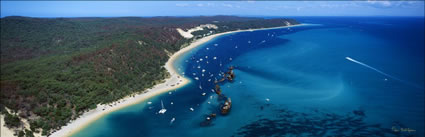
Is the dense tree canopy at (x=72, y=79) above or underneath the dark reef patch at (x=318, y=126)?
above

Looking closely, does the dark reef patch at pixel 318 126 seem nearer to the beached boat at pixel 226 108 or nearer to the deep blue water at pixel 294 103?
the deep blue water at pixel 294 103

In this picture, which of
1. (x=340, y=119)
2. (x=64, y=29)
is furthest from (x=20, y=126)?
(x=64, y=29)

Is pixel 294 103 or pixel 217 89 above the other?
pixel 217 89

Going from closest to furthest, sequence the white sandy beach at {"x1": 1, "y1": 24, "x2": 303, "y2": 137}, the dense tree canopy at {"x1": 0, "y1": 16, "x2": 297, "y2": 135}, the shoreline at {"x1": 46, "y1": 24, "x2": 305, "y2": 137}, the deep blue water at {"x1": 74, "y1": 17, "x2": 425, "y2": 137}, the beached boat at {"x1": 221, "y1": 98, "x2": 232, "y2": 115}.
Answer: the deep blue water at {"x1": 74, "y1": 17, "x2": 425, "y2": 137}, the white sandy beach at {"x1": 1, "y1": 24, "x2": 303, "y2": 137}, the shoreline at {"x1": 46, "y1": 24, "x2": 305, "y2": 137}, the dense tree canopy at {"x1": 0, "y1": 16, "x2": 297, "y2": 135}, the beached boat at {"x1": 221, "y1": 98, "x2": 232, "y2": 115}

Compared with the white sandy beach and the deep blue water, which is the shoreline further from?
the deep blue water

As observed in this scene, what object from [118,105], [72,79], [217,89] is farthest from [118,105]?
[217,89]

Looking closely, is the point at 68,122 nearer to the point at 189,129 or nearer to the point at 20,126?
the point at 20,126

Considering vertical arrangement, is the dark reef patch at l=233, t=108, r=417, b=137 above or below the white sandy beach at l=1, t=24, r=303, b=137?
below

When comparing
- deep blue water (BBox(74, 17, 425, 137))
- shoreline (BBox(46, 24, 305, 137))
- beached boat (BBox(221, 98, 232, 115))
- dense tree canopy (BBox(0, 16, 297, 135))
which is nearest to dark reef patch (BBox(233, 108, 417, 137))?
deep blue water (BBox(74, 17, 425, 137))

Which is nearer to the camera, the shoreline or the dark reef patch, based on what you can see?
the dark reef patch

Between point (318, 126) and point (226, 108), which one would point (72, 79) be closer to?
point (226, 108)

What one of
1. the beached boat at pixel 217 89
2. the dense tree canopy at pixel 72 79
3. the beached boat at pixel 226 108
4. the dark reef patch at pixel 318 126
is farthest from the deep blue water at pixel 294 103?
the dense tree canopy at pixel 72 79
